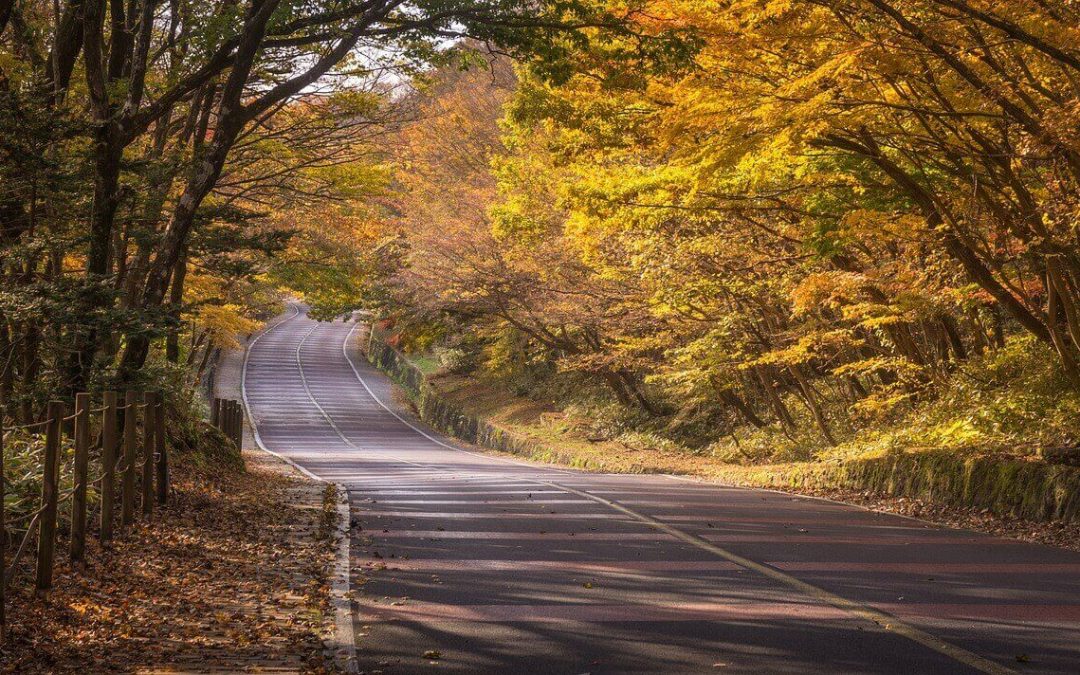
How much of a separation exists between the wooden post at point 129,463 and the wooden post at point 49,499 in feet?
10.4

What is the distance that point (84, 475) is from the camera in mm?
9352

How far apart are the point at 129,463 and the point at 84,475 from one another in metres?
2.41

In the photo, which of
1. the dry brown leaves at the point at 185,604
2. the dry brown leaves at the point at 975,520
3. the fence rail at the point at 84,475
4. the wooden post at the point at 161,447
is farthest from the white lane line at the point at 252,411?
the dry brown leaves at the point at 185,604

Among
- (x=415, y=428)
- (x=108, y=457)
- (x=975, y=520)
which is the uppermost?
(x=108, y=457)

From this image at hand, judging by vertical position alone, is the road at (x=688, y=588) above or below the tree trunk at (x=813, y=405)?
below

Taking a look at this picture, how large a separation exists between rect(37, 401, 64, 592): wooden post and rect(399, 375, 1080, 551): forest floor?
9.97 metres

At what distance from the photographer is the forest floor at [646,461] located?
14.2 metres

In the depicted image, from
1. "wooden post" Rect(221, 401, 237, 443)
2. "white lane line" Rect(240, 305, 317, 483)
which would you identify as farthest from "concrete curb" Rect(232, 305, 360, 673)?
"wooden post" Rect(221, 401, 237, 443)

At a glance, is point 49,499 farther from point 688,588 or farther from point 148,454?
point 688,588

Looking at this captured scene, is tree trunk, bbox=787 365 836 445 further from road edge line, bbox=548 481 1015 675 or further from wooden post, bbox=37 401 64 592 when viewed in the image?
wooden post, bbox=37 401 64 592

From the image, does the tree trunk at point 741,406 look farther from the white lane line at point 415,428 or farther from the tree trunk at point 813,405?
the white lane line at point 415,428

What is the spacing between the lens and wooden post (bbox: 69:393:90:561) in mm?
9227

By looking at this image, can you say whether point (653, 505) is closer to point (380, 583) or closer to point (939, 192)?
point (939, 192)

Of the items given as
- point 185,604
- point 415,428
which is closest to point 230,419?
point 185,604
